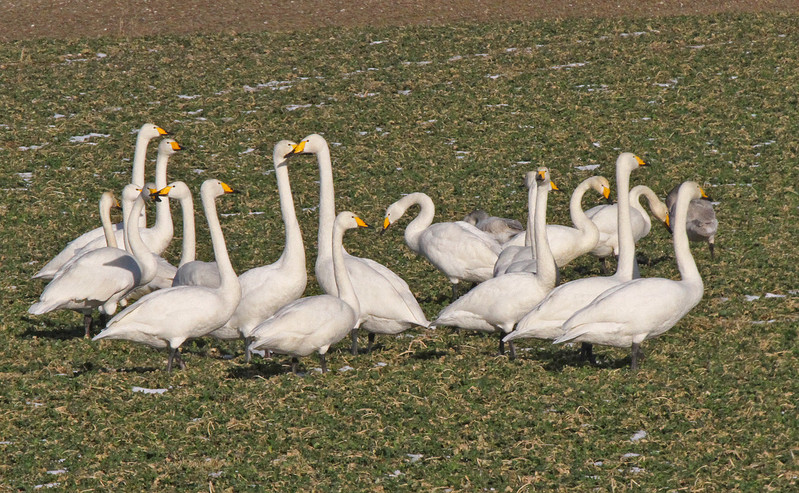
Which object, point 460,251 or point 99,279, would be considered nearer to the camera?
point 99,279

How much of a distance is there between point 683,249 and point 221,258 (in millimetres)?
4453

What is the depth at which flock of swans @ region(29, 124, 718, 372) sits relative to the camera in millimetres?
9266

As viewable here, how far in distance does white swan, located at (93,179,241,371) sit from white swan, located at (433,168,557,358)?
2.10m

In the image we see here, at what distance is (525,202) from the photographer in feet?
51.3

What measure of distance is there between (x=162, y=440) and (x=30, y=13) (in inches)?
923

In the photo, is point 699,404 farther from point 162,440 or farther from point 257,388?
point 162,440

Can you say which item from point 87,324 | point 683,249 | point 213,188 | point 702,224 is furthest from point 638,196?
point 87,324

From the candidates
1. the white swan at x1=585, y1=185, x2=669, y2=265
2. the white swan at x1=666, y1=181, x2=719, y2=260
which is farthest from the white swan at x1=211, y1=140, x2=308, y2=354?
Result: the white swan at x1=666, y1=181, x2=719, y2=260

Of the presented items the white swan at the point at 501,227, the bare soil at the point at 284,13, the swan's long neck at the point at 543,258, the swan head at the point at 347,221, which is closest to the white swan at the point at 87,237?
the swan head at the point at 347,221

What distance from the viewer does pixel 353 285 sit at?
10.5 metres

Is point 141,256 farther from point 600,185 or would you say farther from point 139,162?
point 600,185

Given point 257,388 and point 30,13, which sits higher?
point 30,13

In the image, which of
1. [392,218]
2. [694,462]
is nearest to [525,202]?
[392,218]

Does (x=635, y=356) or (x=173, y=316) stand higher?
(x=173, y=316)
